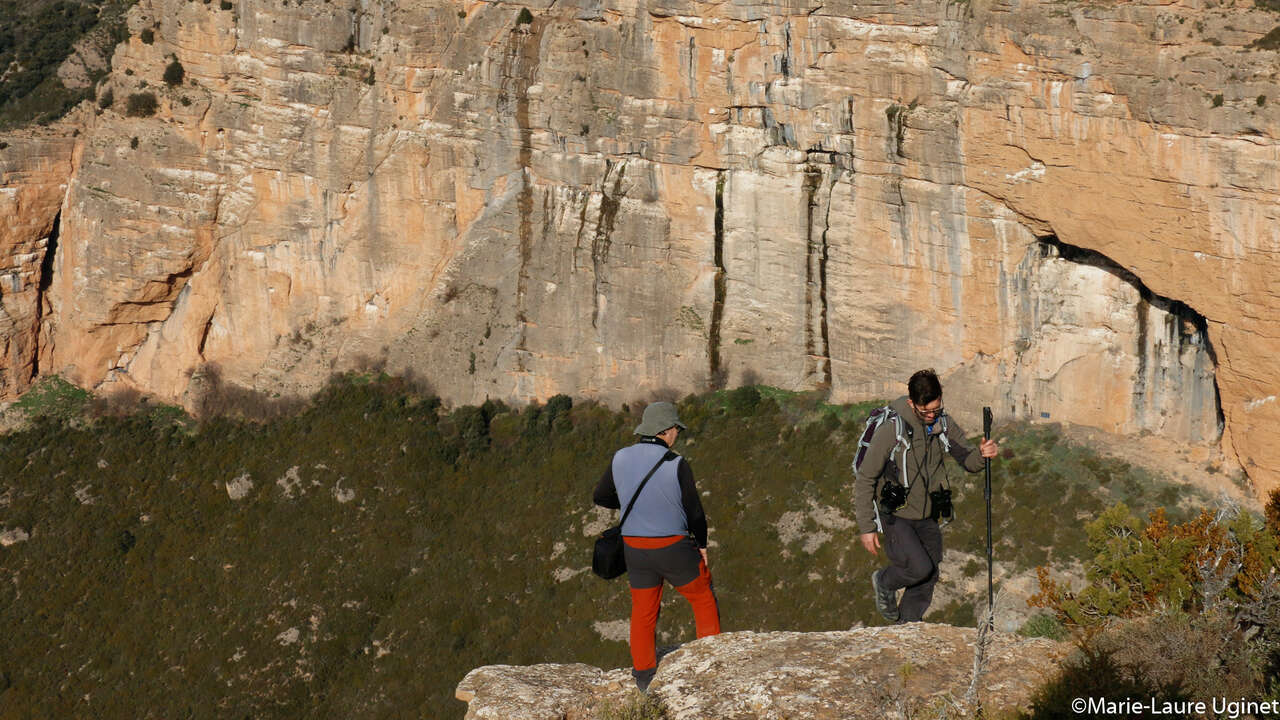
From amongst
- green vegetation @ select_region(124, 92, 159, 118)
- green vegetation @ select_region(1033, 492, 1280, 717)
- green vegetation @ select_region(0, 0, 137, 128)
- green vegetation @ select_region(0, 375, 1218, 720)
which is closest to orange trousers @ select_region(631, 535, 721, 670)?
green vegetation @ select_region(1033, 492, 1280, 717)

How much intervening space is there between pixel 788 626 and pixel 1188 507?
10.3 metres

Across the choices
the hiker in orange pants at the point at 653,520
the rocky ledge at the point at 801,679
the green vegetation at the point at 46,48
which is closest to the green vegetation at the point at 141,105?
the green vegetation at the point at 46,48

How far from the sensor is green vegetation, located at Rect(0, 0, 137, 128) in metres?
43.6

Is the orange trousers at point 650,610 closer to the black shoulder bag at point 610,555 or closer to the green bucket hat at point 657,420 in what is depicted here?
the black shoulder bag at point 610,555

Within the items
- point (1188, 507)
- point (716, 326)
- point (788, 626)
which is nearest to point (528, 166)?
point (716, 326)

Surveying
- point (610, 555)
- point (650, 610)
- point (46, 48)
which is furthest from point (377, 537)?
point (650, 610)

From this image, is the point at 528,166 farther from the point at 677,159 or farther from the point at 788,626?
the point at 788,626

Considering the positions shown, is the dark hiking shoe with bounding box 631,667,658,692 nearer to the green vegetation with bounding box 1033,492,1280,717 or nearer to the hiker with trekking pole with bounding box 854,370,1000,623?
the hiker with trekking pole with bounding box 854,370,1000,623

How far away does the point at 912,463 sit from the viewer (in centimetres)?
1109

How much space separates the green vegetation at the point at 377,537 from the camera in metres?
32.9

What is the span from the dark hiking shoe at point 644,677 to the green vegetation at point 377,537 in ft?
66.7

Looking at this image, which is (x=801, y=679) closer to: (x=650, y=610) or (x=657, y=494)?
(x=650, y=610)

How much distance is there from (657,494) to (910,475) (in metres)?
2.46

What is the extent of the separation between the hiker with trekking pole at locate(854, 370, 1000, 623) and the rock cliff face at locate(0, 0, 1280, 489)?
1944 centimetres
